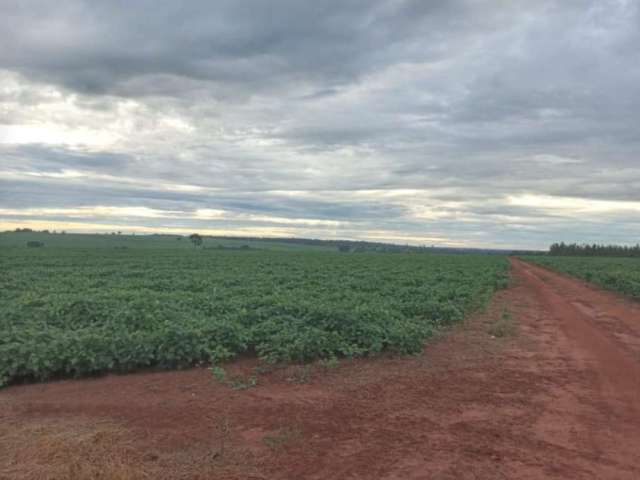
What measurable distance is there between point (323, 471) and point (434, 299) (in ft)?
32.3

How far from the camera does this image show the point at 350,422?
5.79 m

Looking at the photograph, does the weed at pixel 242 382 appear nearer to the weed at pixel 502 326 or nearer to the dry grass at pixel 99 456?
the dry grass at pixel 99 456

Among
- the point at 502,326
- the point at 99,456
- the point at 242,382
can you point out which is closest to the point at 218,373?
the point at 242,382

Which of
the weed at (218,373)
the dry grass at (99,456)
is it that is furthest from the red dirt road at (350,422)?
the weed at (218,373)

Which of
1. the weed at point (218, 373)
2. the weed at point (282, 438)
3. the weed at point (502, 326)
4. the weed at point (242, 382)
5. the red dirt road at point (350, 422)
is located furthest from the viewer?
the weed at point (502, 326)

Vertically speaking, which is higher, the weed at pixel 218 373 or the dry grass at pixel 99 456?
the weed at pixel 218 373

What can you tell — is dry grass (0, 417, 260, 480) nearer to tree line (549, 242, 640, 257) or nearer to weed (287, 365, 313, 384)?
weed (287, 365, 313, 384)

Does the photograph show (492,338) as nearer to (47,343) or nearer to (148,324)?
(148,324)

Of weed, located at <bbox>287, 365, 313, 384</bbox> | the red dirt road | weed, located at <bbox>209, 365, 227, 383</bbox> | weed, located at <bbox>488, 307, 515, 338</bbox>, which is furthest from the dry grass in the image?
weed, located at <bbox>488, 307, 515, 338</bbox>

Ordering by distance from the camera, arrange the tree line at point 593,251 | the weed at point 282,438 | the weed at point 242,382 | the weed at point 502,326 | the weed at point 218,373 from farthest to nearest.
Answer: the tree line at point 593,251
the weed at point 502,326
the weed at point 218,373
the weed at point 242,382
the weed at point 282,438

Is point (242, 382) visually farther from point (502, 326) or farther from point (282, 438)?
point (502, 326)

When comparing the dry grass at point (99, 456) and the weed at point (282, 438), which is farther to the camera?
the weed at point (282, 438)

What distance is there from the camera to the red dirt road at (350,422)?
4.65 meters

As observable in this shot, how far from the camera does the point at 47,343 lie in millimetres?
7969
